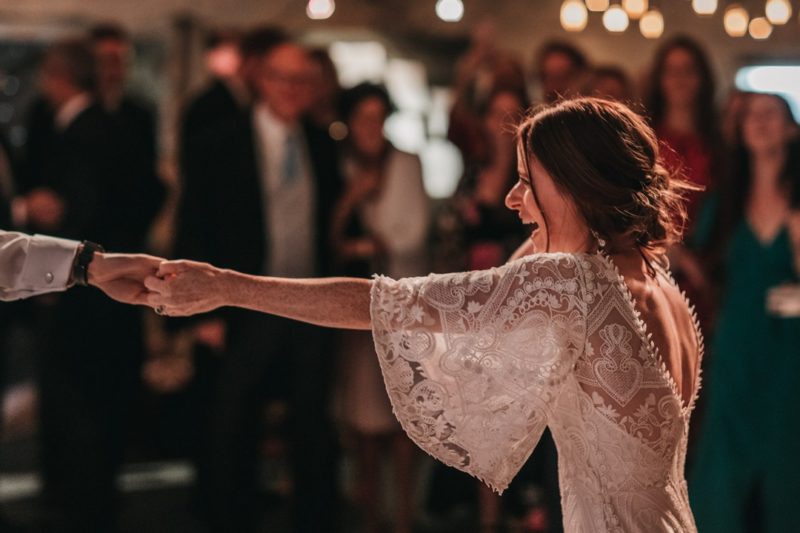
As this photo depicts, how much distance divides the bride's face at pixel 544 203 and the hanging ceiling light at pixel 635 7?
11.2ft

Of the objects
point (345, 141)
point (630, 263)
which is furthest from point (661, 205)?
point (345, 141)

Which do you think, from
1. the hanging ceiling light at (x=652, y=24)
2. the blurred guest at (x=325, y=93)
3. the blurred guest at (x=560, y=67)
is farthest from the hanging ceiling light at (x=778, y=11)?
the blurred guest at (x=325, y=93)

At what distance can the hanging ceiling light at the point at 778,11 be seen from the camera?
527cm

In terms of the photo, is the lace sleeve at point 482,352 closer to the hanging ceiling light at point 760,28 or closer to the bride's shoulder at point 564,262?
the bride's shoulder at point 564,262

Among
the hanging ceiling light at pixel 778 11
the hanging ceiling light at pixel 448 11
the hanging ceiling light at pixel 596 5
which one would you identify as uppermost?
the hanging ceiling light at pixel 448 11

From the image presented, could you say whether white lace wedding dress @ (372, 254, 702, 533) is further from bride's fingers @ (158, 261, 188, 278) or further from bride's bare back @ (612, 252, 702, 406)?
bride's fingers @ (158, 261, 188, 278)

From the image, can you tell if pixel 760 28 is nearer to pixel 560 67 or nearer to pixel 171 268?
pixel 560 67

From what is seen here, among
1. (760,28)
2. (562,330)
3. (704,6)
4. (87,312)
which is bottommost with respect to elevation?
(87,312)

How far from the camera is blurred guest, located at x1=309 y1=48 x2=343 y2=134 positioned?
5117 millimetres

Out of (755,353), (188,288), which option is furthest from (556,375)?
(755,353)

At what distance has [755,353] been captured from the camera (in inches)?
166

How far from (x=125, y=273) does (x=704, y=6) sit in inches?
145

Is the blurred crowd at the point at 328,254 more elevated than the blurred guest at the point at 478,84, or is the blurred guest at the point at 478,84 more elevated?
the blurred guest at the point at 478,84

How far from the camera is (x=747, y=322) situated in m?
4.25
